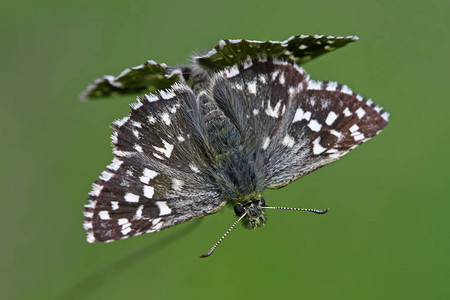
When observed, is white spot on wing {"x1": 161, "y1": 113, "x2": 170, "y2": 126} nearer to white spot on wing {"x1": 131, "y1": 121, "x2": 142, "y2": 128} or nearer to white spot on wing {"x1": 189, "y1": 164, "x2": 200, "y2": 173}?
white spot on wing {"x1": 131, "y1": 121, "x2": 142, "y2": 128}

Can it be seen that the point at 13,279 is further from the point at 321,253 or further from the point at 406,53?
the point at 406,53

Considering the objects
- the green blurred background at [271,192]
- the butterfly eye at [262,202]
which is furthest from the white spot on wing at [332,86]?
the green blurred background at [271,192]

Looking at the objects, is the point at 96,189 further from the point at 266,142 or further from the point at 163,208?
the point at 266,142

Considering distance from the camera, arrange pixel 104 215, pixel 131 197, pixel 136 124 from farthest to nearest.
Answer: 1. pixel 136 124
2. pixel 131 197
3. pixel 104 215

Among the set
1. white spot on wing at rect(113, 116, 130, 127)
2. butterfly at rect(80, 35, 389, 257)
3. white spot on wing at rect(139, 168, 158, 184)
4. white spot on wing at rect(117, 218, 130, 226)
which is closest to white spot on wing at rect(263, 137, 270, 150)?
butterfly at rect(80, 35, 389, 257)

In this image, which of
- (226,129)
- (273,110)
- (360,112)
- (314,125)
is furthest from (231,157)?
(360,112)
